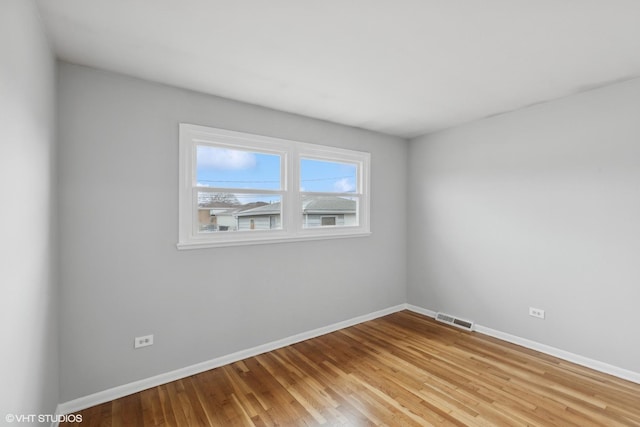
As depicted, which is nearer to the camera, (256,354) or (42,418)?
(42,418)

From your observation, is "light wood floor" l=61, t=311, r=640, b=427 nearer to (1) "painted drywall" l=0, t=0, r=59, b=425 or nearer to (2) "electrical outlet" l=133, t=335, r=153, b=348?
(2) "electrical outlet" l=133, t=335, r=153, b=348

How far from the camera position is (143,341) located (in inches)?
95.2

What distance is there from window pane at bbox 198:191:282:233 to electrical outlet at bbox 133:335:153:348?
0.98 m

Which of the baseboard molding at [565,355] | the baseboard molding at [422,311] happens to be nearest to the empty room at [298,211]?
the baseboard molding at [565,355]

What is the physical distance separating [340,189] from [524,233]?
2.14 m

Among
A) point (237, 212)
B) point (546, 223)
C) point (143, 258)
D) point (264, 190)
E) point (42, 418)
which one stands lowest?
point (42, 418)

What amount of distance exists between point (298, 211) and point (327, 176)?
25.8 inches

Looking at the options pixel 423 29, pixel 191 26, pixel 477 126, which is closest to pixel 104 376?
pixel 191 26

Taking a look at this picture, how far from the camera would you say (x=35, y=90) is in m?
1.56

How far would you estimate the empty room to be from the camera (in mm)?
1684

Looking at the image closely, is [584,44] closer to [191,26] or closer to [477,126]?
[477,126]

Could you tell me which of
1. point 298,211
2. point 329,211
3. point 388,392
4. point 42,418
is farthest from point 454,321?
point 42,418

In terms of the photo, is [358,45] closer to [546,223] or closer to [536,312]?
[546,223]

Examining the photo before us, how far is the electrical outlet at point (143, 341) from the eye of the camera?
239 centimetres
